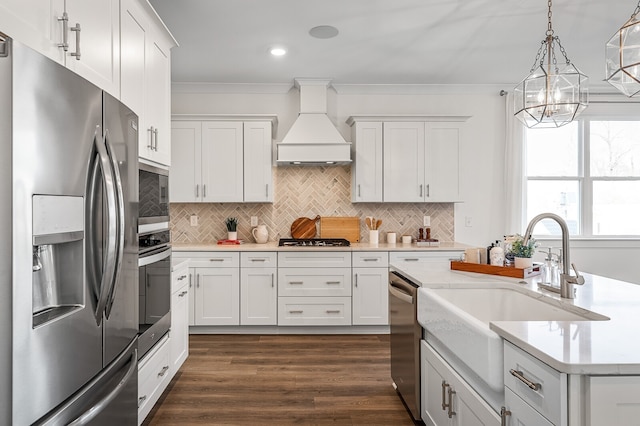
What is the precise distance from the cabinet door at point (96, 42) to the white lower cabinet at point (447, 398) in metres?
2.01

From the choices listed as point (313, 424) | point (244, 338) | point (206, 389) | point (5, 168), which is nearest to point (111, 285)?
point (5, 168)

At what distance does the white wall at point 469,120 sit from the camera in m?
4.72

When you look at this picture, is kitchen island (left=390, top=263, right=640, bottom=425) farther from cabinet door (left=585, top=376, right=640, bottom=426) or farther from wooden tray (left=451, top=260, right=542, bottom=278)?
wooden tray (left=451, top=260, right=542, bottom=278)

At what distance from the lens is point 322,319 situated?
13.6ft

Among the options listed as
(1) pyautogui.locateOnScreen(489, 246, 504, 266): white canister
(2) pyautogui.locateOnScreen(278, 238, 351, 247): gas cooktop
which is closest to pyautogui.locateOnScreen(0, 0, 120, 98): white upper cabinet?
(1) pyautogui.locateOnScreen(489, 246, 504, 266): white canister

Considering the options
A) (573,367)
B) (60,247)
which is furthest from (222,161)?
(573,367)

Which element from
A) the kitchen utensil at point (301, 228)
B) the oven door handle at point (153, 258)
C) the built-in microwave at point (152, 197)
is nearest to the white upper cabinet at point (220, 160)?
the kitchen utensil at point (301, 228)

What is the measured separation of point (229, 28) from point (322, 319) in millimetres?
2817

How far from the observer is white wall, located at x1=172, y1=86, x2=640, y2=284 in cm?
472

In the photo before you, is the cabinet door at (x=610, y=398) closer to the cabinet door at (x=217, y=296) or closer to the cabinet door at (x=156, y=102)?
the cabinet door at (x=156, y=102)

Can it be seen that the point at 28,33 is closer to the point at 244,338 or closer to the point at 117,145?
the point at 117,145

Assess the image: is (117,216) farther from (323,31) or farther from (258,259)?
(258,259)

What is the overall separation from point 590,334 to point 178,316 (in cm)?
256

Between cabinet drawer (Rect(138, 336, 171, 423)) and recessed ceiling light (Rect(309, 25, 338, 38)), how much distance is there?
8.39ft
